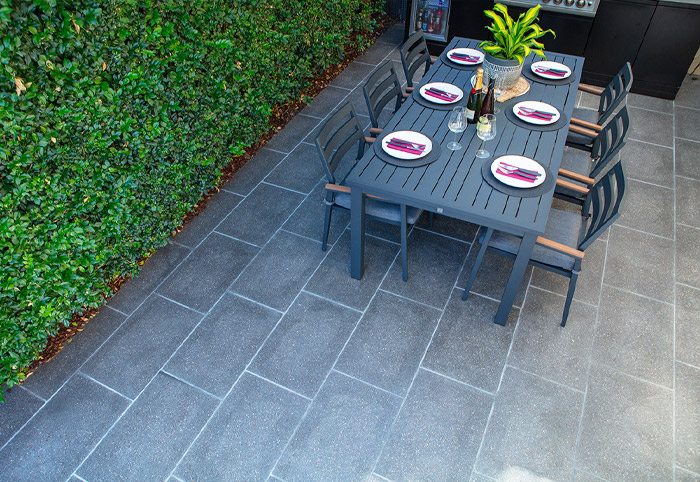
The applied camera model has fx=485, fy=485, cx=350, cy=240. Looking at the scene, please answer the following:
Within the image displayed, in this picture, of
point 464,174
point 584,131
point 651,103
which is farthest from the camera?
point 651,103

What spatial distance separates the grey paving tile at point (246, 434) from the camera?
7.46 feet

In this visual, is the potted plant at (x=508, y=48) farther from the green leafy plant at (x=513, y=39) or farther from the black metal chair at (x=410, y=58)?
the black metal chair at (x=410, y=58)

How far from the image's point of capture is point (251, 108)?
12.7ft

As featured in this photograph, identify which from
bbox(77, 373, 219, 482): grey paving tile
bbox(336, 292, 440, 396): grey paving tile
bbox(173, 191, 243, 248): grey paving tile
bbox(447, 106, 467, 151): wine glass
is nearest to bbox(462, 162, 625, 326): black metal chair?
bbox(336, 292, 440, 396): grey paving tile

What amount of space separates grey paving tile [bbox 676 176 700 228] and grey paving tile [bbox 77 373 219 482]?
3357 mm

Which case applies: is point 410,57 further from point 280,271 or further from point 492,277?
point 280,271

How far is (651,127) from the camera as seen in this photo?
4.32m

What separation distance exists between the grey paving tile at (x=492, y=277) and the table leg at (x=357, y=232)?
0.64 m

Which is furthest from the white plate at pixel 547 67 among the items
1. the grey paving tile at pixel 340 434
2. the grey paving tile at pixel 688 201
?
the grey paving tile at pixel 340 434

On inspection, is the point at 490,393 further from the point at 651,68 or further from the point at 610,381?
the point at 651,68

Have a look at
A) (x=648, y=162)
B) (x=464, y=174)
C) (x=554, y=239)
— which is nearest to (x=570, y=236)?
(x=554, y=239)

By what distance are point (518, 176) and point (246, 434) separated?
75.2 inches

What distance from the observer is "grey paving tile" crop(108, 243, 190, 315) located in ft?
9.84

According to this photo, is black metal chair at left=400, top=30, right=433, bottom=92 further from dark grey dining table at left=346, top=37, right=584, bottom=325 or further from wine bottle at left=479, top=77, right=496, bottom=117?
wine bottle at left=479, top=77, right=496, bottom=117
